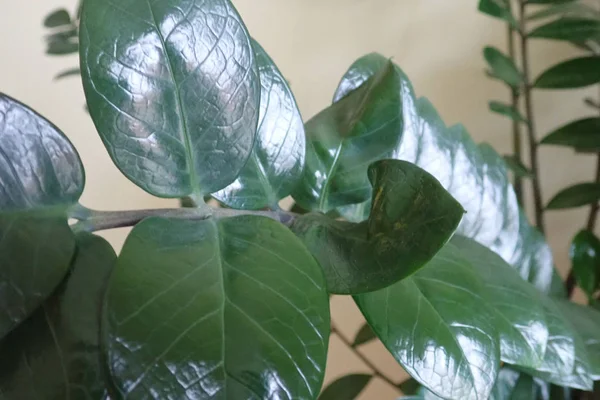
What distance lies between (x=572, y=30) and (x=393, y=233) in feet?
1.75

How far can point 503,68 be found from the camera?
705 millimetres

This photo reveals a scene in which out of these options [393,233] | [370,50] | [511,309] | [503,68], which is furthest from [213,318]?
[370,50]

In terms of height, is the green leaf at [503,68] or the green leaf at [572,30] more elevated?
the green leaf at [572,30]

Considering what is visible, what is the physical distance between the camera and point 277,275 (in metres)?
0.22

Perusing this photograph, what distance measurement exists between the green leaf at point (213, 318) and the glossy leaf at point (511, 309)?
0.14 metres

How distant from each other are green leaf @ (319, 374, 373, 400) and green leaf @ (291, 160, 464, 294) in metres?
0.52

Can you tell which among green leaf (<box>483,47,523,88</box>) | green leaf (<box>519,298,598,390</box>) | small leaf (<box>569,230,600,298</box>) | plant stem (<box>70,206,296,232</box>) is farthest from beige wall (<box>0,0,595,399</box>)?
plant stem (<box>70,206,296,232</box>)

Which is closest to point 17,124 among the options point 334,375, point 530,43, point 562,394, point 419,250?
point 419,250

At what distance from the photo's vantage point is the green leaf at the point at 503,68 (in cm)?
70

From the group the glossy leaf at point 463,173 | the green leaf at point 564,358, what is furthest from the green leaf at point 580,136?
the green leaf at point 564,358

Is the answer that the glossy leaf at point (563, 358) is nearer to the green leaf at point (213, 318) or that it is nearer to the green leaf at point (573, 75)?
the green leaf at point (213, 318)

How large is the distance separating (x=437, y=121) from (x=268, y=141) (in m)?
0.16

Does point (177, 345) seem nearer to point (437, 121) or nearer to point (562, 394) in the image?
point (437, 121)

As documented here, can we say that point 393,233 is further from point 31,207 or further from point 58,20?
point 58,20
